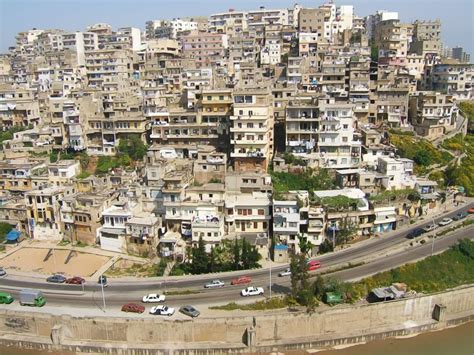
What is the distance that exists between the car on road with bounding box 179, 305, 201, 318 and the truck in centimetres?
742

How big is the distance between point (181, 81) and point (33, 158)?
17.9 metres

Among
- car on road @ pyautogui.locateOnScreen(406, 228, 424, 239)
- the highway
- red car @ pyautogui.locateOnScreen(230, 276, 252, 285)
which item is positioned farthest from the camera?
car on road @ pyautogui.locateOnScreen(406, 228, 424, 239)

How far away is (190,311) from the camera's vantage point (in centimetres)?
2189

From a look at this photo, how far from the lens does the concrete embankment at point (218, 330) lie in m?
21.2

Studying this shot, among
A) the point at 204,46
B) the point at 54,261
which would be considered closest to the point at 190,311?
the point at 54,261

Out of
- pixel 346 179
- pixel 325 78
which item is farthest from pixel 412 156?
pixel 325 78

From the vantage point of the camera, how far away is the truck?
76.3 ft

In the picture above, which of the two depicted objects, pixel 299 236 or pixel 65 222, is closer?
pixel 299 236

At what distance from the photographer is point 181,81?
1930 inches

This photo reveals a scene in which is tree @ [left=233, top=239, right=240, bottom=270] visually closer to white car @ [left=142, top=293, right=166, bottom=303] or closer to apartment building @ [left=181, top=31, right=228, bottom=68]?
white car @ [left=142, top=293, right=166, bottom=303]

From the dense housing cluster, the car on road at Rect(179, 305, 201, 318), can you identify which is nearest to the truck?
the dense housing cluster

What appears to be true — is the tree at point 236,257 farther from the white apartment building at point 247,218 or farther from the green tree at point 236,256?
the white apartment building at point 247,218

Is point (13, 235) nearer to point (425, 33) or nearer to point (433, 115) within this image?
point (433, 115)

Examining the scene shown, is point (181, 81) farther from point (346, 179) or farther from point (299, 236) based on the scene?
point (299, 236)
